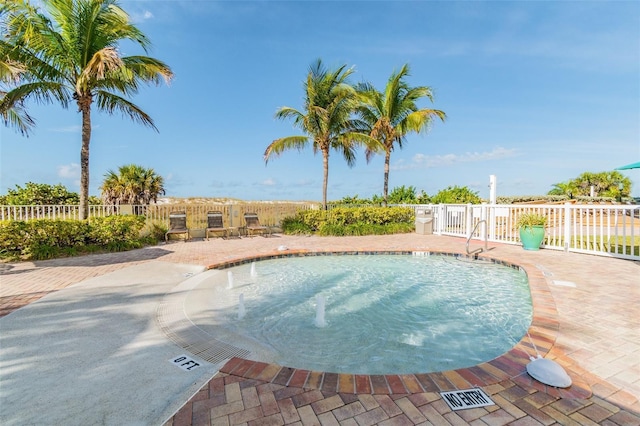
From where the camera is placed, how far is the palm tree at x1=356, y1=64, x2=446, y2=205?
1326cm

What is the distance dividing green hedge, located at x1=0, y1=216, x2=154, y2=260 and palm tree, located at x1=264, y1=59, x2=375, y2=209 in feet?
21.9

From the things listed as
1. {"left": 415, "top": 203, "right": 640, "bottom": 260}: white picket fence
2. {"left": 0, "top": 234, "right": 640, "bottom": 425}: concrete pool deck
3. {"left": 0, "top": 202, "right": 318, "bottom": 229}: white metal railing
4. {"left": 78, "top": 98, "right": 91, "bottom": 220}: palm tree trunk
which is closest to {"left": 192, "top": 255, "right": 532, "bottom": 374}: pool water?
{"left": 0, "top": 234, "right": 640, "bottom": 425}: concrete pool deck

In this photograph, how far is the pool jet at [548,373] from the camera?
2.06 meters

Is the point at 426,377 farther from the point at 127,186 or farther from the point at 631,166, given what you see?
the point at 127,186

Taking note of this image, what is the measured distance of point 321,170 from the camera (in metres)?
13.6

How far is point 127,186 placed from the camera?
52.6ft

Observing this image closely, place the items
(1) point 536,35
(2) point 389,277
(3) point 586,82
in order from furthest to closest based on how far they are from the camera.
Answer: (3) point 586,82
(1) point 536,35
(2) point 389,277

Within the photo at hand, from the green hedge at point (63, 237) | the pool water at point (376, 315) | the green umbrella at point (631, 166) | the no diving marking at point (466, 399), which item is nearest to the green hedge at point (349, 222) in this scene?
the pool water at point (376, 315)

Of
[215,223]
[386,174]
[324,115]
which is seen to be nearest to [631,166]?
[386,174]

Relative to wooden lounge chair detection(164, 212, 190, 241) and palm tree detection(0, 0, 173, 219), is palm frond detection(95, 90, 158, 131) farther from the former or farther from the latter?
wooden lounge chair detection(164, 212, 190, 241)

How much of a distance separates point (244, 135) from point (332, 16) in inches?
485

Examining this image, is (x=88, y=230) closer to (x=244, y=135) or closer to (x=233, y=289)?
(x=233, y=289)

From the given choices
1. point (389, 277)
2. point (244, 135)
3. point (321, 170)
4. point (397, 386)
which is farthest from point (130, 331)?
point (244, 135)

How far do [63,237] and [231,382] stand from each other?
25.6 ft
